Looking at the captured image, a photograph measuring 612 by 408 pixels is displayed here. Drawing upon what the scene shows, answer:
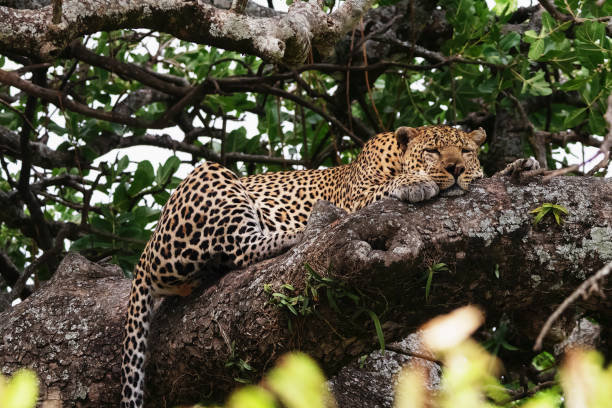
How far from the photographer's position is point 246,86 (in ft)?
24.8

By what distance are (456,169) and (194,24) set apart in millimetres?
2116

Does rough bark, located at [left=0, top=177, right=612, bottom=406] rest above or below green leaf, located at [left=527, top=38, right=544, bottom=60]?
below

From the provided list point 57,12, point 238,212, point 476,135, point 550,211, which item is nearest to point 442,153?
point 476,135

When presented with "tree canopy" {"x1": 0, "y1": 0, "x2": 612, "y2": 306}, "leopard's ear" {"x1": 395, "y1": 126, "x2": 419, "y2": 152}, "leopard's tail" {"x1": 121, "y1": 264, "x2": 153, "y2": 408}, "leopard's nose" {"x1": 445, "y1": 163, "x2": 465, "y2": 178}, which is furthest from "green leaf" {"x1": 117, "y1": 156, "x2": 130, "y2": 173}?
"leopard's nose" {"x1": 445, "y1": 163, "x2": 465, "y2": 178}

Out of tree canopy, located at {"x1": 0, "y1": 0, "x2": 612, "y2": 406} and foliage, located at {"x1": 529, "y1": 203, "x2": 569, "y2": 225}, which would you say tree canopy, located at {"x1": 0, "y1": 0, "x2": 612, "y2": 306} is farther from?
foliage, located at {"x1": 529, "y1": 203, "x2": 569, "y2": 225}

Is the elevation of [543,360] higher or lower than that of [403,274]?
lower

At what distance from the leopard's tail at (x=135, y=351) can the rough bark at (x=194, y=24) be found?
5.62ft

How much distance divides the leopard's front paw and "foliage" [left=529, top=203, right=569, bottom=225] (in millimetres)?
585

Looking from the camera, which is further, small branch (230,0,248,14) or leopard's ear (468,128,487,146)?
→ leopard's ear (468,128,487,146)

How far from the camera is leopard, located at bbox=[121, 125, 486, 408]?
5.23 m

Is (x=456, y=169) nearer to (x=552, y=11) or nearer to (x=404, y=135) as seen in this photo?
(x=404, y=135)

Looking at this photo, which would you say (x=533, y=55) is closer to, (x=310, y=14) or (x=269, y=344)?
(x=310, y=14)

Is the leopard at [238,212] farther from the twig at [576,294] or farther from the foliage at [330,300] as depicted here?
the twig at [576,294]

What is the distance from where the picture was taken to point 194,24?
5344mm
